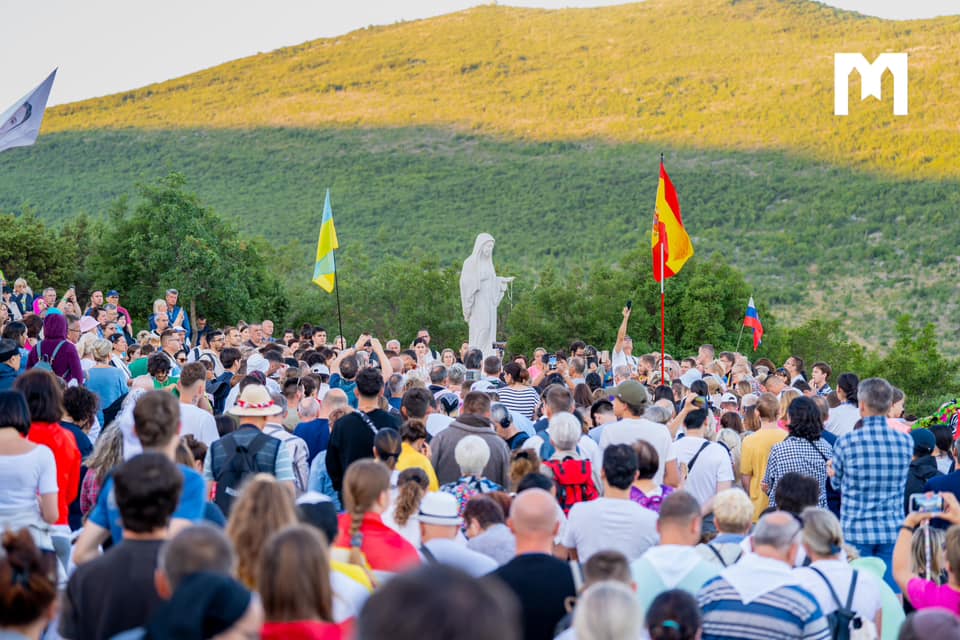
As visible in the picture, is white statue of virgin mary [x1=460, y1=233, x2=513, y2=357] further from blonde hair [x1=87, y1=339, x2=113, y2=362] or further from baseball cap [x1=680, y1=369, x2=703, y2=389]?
blonde hair [x1=87, y1=339, x2=113, y2=362]

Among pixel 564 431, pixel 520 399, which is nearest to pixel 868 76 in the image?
pixel 520 399

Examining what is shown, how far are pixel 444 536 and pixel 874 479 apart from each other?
305 centimetres

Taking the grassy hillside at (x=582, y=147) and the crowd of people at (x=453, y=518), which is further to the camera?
the grassy hillside at (x=582, y=147)

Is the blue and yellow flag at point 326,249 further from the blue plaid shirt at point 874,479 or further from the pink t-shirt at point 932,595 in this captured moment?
the pink t-shirt at point 932,595

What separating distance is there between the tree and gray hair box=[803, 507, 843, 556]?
26.8 metres

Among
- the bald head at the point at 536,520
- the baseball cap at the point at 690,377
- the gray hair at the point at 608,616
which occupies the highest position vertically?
the gray hair at the point at 608,616

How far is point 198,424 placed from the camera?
7.58 m

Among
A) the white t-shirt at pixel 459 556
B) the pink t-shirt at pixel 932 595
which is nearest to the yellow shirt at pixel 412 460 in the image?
the white t-shirt at pixel 459 556

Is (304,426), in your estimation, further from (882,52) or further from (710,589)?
(882,52)

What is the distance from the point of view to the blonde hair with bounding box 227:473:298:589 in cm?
432

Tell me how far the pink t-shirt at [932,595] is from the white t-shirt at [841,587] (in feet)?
0.58

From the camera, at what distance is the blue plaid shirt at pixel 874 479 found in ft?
22.5

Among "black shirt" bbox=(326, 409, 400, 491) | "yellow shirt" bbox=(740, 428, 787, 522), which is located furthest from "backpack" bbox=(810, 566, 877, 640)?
"black shirt" bbox=(326, 409, 400, 491)

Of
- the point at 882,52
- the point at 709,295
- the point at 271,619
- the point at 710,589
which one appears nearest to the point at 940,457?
the point at 710,589
